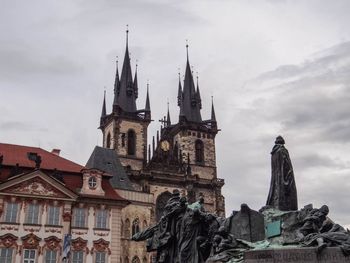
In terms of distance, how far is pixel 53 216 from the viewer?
32.0m

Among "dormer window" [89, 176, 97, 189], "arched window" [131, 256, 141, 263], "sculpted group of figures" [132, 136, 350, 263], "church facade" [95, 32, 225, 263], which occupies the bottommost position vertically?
"sculpted group of figures" [132, 136, 350, 263]

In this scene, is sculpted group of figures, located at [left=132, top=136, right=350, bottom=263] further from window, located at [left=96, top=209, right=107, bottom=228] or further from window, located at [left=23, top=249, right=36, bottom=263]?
window, located at [left=96, top=209, right=107, bottom=228]

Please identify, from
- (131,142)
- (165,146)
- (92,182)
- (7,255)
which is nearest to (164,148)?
(165,146)

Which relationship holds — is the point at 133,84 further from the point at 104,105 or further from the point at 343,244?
the point at 343,244

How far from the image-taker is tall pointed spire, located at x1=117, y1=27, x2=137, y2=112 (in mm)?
62594

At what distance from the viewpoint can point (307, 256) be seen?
10.0 m

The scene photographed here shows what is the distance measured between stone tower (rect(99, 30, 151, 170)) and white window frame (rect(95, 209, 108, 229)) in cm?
2350

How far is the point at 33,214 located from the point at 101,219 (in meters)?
4.36

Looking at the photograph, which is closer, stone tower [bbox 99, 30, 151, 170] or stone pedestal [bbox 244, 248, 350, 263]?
stone pedestal [bbox 244, 248, 350, 263]

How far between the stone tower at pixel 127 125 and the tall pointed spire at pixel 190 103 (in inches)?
210

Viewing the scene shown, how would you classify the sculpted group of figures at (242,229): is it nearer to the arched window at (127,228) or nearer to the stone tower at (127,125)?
the arched window at (127,228)

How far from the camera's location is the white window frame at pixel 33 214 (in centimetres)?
3125

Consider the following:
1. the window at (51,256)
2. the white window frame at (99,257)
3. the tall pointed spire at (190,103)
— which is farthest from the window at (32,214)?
the tall pointed spire at (190,103)

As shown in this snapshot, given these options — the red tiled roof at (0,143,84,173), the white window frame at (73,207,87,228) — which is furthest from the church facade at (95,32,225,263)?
the white window frame at (73,207,87,228)
